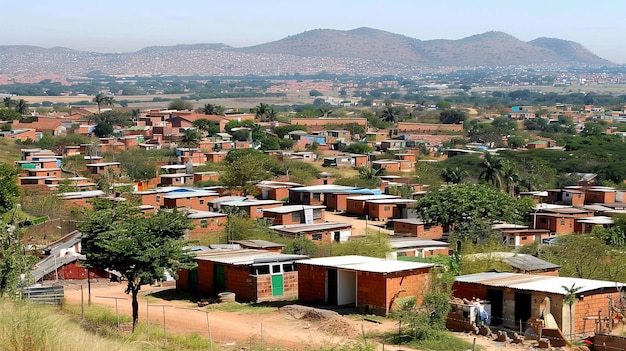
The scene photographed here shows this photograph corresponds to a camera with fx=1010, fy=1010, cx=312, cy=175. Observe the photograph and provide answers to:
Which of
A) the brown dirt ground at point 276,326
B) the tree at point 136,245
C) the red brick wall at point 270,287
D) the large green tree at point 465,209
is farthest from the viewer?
the large green tree at point 465,209

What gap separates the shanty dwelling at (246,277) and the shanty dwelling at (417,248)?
18.4 feet

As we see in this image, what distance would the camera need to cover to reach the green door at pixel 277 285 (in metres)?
20.3

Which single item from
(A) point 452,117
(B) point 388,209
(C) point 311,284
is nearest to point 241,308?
(C) point 311,284

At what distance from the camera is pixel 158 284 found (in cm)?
2250

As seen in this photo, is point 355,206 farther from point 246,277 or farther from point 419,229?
point 246,277

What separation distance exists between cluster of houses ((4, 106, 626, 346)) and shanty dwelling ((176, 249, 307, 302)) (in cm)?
2

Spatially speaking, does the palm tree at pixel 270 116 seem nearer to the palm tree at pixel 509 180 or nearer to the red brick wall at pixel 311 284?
the palm tree at pixel 509 180

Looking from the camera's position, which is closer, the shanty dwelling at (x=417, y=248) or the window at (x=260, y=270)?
the window at (x=260, y=270)

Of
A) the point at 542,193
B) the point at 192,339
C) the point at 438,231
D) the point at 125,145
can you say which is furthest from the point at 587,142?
the point at 192,339

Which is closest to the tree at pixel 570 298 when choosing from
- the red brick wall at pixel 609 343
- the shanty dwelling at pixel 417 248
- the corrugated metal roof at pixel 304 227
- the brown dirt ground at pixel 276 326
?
the red brick wall at pixel 609 343

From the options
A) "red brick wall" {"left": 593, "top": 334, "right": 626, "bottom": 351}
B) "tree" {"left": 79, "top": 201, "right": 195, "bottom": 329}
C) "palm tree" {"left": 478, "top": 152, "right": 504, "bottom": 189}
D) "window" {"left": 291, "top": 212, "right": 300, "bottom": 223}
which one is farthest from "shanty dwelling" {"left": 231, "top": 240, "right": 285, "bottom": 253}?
"palm tree" {"left": 478, "top": 152, "right": 504, "bottom": 189}

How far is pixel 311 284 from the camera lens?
770 inches

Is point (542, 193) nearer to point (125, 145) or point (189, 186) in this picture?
point (189, 186)

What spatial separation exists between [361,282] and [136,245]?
4.44 metres
